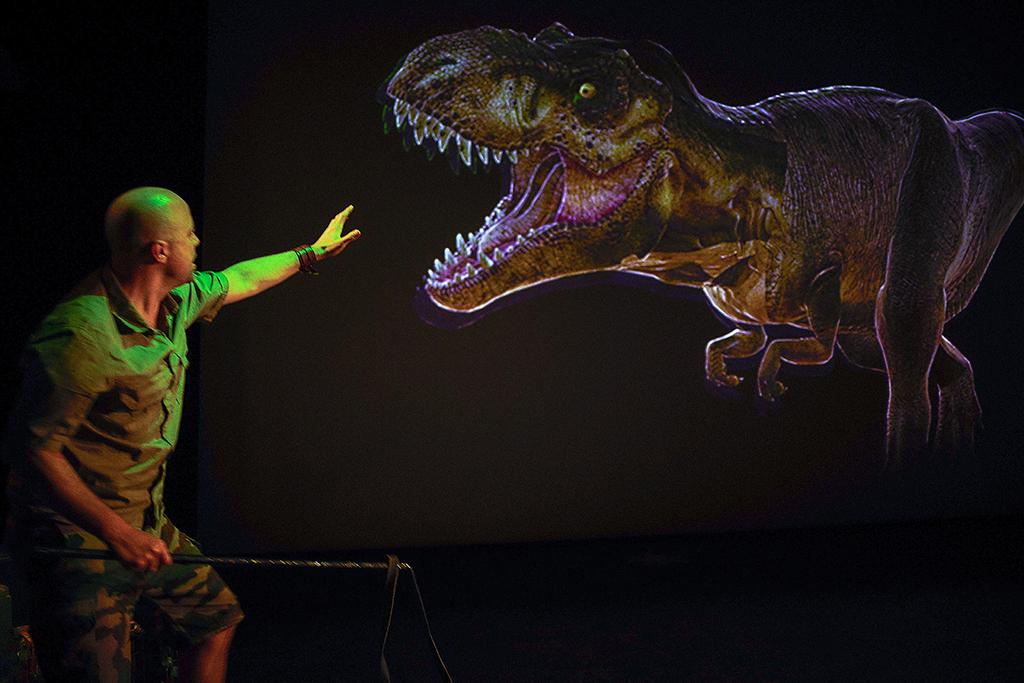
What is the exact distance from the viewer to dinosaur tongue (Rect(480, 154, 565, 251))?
3930mm

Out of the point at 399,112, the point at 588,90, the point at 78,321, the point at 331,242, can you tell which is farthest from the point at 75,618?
the point at 588,90

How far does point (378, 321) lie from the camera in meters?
3.84

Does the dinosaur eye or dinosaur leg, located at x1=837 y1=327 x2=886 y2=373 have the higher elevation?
the dinosaur eye

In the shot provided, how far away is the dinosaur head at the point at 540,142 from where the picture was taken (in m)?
3.87

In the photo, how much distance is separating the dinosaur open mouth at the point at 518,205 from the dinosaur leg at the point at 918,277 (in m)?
1.49

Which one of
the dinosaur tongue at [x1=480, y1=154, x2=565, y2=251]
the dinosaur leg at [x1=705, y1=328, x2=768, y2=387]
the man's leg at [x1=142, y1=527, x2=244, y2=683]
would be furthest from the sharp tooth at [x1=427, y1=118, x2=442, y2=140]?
the man's leg at [x1=142, y1=527, x2=244, y2=683]

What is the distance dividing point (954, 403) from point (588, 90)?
2446 mm

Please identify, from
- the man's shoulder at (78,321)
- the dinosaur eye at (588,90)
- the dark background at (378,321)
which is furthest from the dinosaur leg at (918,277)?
the man's shoulder at (78,321)

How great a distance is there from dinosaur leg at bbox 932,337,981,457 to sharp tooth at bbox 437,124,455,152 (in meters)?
2.64

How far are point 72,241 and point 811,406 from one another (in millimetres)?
3284

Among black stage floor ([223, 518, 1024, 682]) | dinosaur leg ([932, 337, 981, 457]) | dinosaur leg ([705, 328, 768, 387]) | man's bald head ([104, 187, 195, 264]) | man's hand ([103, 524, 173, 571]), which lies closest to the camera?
man's hand ([103, 524, 173, 571])

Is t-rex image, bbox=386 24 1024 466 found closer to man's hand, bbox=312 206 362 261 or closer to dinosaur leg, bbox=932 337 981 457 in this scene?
dinosaur leg, bbox=932 337 981 457

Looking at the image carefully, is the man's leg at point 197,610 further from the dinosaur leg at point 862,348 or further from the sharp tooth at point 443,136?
the dinosaur leg at point 862,348

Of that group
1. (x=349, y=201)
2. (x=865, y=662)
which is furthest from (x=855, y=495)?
(x=349, y=201)
